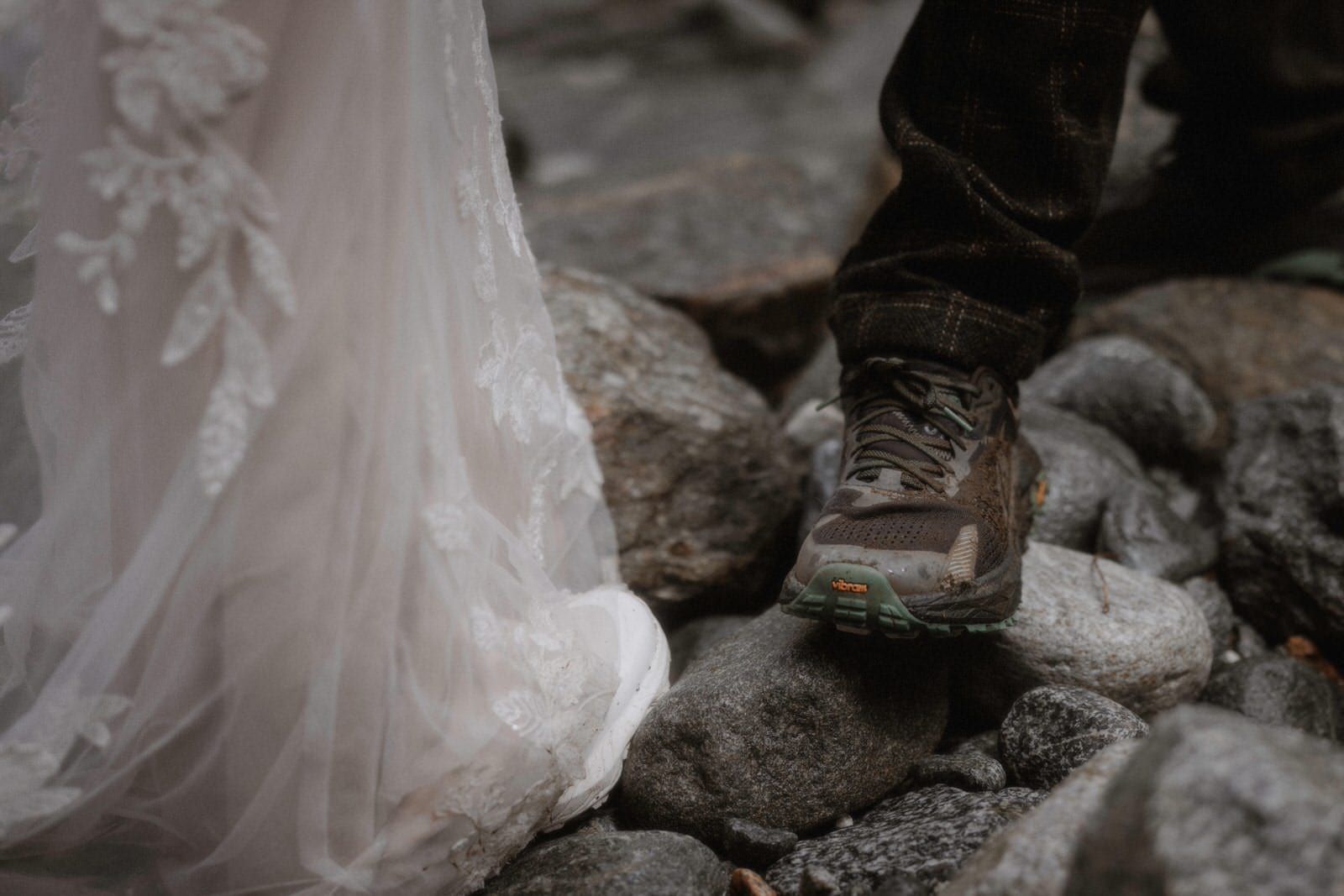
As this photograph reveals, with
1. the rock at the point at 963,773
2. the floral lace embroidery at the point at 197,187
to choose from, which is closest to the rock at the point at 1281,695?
the rock at the point at 963,773

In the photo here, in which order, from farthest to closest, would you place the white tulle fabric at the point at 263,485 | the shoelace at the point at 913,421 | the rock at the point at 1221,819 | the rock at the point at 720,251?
the rock at the point at 720,251
the shoelace at the point at 913,421
the white tulle fabric at the point at 263,485
the rock at the point at 1221,819

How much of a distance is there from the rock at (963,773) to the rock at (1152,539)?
0.75 meters

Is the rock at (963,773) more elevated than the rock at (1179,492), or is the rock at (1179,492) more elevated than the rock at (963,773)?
the rock at (963,773)

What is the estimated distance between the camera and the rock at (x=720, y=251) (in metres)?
3.23

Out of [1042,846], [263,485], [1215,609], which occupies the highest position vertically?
[263,485]

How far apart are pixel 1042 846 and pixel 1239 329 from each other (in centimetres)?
220

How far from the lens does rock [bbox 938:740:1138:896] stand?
944 mm

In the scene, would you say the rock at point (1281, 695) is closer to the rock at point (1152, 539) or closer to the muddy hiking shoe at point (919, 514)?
the rock at point (1152, 539)

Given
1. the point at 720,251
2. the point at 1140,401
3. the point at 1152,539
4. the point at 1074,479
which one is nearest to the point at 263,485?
the point at 1074,479

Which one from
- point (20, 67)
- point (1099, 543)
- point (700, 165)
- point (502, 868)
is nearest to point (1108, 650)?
point (1099, 543)

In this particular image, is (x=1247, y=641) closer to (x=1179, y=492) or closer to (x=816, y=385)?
(x=1179, y=492)

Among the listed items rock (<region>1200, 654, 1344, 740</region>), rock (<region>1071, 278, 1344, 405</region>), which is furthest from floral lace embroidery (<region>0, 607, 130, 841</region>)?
rock (<region>1071, 278, 1344, 405</region>)

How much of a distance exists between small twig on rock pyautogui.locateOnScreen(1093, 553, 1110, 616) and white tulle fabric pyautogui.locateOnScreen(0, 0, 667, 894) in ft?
3.29

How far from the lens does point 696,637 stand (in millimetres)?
1986
